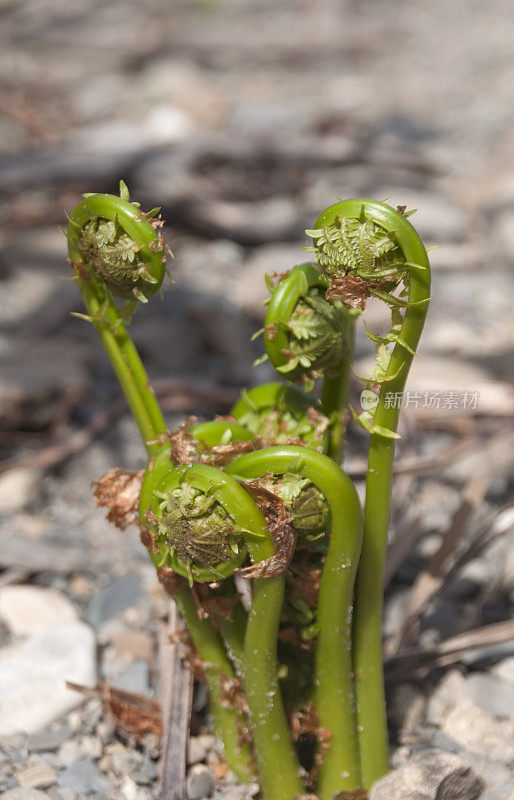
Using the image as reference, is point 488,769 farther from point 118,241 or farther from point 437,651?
point 118,241

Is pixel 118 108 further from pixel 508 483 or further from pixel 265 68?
pixel 508 483

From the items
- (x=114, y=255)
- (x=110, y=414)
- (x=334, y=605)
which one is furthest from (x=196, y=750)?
(x=110, y=414)

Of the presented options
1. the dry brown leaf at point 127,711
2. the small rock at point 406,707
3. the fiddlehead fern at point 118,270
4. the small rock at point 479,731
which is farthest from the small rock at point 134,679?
the fiddlehead fern at point 118,270

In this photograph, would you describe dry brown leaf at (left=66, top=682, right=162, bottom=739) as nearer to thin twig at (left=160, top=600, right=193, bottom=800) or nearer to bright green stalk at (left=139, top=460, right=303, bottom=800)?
thin twig at (left=160, top=600, right=193, bottom=800)

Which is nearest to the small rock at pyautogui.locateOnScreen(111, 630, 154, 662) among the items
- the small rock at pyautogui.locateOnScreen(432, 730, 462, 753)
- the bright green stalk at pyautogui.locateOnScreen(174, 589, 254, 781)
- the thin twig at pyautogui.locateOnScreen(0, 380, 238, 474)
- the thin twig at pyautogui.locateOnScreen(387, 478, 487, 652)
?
the bright green stalk at pyautogui.locateOnScreen(174, 589, 254, 781)

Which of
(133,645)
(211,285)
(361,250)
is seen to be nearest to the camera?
(361,250)
